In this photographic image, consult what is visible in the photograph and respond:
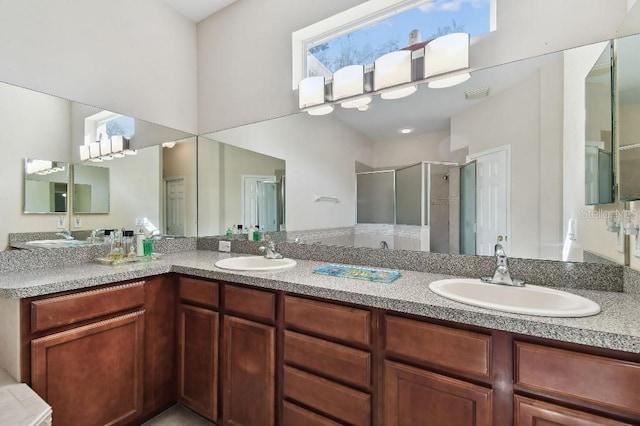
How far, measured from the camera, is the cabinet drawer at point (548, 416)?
2.75 feet

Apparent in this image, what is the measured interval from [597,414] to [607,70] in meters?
1.31

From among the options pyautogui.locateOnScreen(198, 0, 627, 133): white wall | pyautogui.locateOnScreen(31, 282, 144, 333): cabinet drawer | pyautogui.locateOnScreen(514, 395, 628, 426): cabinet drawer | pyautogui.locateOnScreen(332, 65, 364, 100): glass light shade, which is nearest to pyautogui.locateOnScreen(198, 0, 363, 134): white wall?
pyautogui.locateOnScreen(198, 0, 627, 133): white wall

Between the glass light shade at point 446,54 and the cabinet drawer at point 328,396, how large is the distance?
1645 millimetres

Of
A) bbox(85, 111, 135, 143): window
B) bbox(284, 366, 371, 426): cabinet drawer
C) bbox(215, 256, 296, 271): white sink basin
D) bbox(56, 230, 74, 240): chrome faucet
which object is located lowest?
bbox(284, 366, 371, 426): cabinet drawer

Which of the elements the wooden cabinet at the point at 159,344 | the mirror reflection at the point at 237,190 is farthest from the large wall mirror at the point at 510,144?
the wooden cabinet at the point at 159,344

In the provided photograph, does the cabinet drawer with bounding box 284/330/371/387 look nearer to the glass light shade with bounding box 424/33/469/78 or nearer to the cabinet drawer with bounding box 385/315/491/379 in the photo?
the cabinet drawer with bounding box 385/315/491/379

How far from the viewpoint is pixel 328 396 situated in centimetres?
129

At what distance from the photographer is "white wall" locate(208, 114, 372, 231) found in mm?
1976

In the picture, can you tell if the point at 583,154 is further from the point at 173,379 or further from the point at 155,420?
the point at 155,420

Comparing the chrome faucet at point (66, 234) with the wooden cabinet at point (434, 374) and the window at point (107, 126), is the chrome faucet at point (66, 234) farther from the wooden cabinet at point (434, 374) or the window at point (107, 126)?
the wooden cabinet at point (434, 374)

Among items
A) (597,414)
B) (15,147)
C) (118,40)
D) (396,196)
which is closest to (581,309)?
(597,414)

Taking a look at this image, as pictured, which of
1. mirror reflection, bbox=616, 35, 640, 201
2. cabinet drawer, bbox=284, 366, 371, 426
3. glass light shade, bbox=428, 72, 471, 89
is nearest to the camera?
mirror reflection, bbox=616, 35, 640, 201

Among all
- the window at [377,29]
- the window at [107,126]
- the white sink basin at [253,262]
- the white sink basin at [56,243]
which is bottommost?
the white sink basin at [253,262]

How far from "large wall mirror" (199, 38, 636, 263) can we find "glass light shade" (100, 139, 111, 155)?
1531mm
